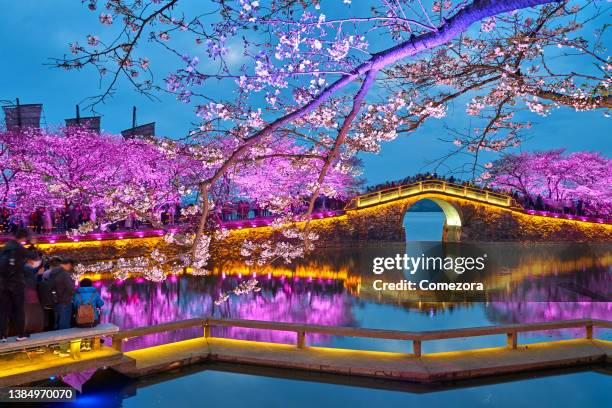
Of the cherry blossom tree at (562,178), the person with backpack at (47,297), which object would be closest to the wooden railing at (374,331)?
the person with backpack at (47,297)

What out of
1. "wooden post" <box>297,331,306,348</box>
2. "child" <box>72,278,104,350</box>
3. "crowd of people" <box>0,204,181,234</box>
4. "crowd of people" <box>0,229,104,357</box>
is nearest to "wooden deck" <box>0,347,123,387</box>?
"crowd of people" <box>0,229,104,357</box>

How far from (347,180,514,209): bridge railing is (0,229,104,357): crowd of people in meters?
25.0

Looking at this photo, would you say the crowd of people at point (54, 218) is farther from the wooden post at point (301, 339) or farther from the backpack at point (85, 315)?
the backpack at point (85, 315)

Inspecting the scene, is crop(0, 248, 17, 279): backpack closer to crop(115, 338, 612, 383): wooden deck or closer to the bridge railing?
crop(115, 338, 612, 383): wooden deck

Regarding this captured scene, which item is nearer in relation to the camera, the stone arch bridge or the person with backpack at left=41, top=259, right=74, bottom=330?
the person with backpack at left=41, top=259, right=74, bottom=330

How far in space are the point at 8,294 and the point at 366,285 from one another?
13.7 m

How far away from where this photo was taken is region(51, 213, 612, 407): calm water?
20.4 feet

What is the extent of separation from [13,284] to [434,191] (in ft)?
→ 95.6

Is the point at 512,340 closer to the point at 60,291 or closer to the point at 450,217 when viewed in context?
the point at 60,291

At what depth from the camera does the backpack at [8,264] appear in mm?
5347

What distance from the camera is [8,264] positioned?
212 inches

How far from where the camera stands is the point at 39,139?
76.7ft

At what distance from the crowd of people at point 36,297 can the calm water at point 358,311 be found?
3.16 ft

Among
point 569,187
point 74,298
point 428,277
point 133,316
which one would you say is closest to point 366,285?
point 428,277
